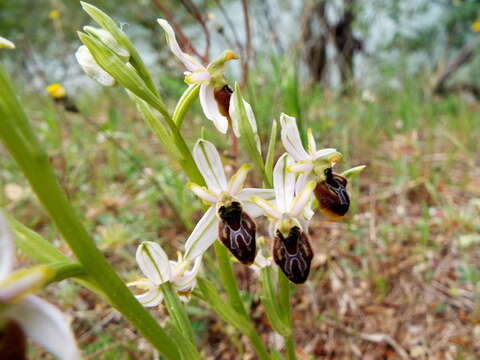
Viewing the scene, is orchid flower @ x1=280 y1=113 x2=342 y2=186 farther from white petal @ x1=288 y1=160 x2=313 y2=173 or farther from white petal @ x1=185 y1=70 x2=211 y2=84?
white petal @ x1=185 y1=70 x2=211 y2=84

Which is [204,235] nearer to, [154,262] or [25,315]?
[154,262]

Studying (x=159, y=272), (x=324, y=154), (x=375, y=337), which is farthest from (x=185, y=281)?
(x=375, y=337)

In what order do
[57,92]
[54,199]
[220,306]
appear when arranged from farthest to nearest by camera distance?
[57,92] < [220,306] < [54,199]

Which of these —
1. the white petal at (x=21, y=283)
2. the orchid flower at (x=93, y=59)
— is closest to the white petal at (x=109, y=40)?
the orchid flower at (x=93, y=59)

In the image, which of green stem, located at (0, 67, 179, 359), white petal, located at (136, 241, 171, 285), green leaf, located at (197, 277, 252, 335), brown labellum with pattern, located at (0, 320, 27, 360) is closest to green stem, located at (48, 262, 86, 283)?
green stem, located at (0, 67, 179, 359)

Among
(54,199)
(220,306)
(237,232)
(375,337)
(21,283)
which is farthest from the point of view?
(375,337)

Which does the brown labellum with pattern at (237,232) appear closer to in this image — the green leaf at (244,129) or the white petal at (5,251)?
the green leaf at (244,129)
